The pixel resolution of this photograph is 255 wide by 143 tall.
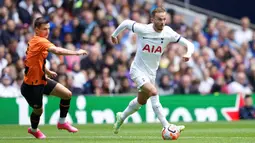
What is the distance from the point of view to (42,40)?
1436cm

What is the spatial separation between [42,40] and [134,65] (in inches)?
77.8

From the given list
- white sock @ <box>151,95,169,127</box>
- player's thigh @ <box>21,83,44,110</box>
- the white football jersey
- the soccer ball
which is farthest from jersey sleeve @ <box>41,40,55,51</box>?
the soccer ball

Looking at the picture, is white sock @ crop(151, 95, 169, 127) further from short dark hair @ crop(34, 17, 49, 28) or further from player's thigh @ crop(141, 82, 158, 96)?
short dark hair @ crop(34, 17, 49, 28)

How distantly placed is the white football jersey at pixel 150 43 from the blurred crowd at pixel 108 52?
7.53 m

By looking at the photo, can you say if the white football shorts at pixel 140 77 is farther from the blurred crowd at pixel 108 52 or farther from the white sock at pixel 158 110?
the blurred crowd at pixel 108 52

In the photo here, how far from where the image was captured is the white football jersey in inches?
591

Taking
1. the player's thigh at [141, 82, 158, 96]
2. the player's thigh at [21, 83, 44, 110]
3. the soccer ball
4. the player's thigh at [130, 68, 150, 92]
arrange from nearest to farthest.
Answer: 1. the soccer ball
2. the player's thigh at [21, 83, 44, 110]
3. the player's thigh at [141, 82, 158, 96]
4. the player's thigh at [130, 68, 150, 92]

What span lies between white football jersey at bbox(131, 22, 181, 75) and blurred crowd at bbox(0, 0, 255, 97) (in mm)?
7527

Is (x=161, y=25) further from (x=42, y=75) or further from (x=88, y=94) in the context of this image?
(x=88, y=94)

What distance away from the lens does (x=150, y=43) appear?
1504 centimetres

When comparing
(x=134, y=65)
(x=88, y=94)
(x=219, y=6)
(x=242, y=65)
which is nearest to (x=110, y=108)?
(x=88, y=94)

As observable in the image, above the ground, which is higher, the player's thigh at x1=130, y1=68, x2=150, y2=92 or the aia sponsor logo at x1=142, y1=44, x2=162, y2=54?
the aia sponsor logo at x1=142, y1=44, x2=162, y2=54

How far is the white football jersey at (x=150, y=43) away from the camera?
1502cm

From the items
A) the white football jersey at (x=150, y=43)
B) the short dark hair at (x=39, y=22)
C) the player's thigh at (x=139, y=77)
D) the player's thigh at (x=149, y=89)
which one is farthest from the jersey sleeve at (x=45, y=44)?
the player's thigh at (x=149, y=89)
